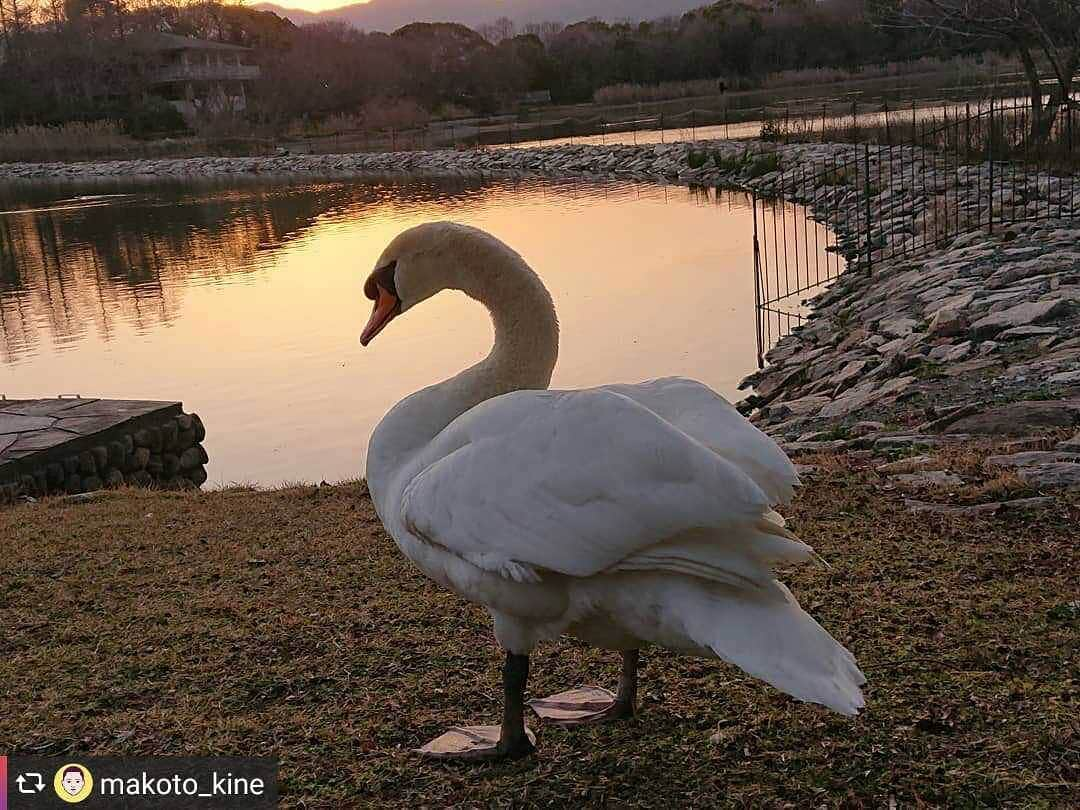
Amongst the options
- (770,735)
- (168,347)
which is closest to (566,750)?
(770,735)

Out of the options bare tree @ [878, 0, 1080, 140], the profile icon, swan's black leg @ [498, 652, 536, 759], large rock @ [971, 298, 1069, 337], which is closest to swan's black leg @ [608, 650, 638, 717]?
swan's black leg @ [498, 652, 536, 759]

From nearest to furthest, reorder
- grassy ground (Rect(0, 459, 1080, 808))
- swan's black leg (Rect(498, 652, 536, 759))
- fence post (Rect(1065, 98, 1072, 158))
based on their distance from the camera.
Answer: grassy ground (Rect(0, 459, 1080, 808)) → swan's black leg (Rect(498, 652, 536, 759)) → fence post (Rect(1065, 98, 1072, 158))

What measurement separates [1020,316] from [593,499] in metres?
6.68

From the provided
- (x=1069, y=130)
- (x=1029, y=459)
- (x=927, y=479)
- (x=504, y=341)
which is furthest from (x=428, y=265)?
(x=1069, y=130)

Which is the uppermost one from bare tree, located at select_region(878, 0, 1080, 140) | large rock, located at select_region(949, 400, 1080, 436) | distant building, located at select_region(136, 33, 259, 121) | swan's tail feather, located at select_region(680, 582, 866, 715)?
distant building, located at select_region(136, 33, 259, 121)

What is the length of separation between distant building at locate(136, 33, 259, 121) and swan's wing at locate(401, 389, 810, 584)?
263 feet

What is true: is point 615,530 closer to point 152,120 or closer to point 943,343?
point 943,343

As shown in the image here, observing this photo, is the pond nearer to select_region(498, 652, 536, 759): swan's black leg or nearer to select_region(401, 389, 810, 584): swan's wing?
select_region(498, 652, 536, 759): swan's black leg

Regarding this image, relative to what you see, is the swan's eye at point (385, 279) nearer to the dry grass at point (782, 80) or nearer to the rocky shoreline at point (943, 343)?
the rocky shoreline at point (943, 343)

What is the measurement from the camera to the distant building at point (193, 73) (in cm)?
8056

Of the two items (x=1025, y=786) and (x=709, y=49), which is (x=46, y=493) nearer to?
(x=1025, y=786)

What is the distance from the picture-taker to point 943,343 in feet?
27.7

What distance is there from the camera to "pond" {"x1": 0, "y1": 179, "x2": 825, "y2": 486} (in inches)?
406

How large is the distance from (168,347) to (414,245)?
35.8 ft
